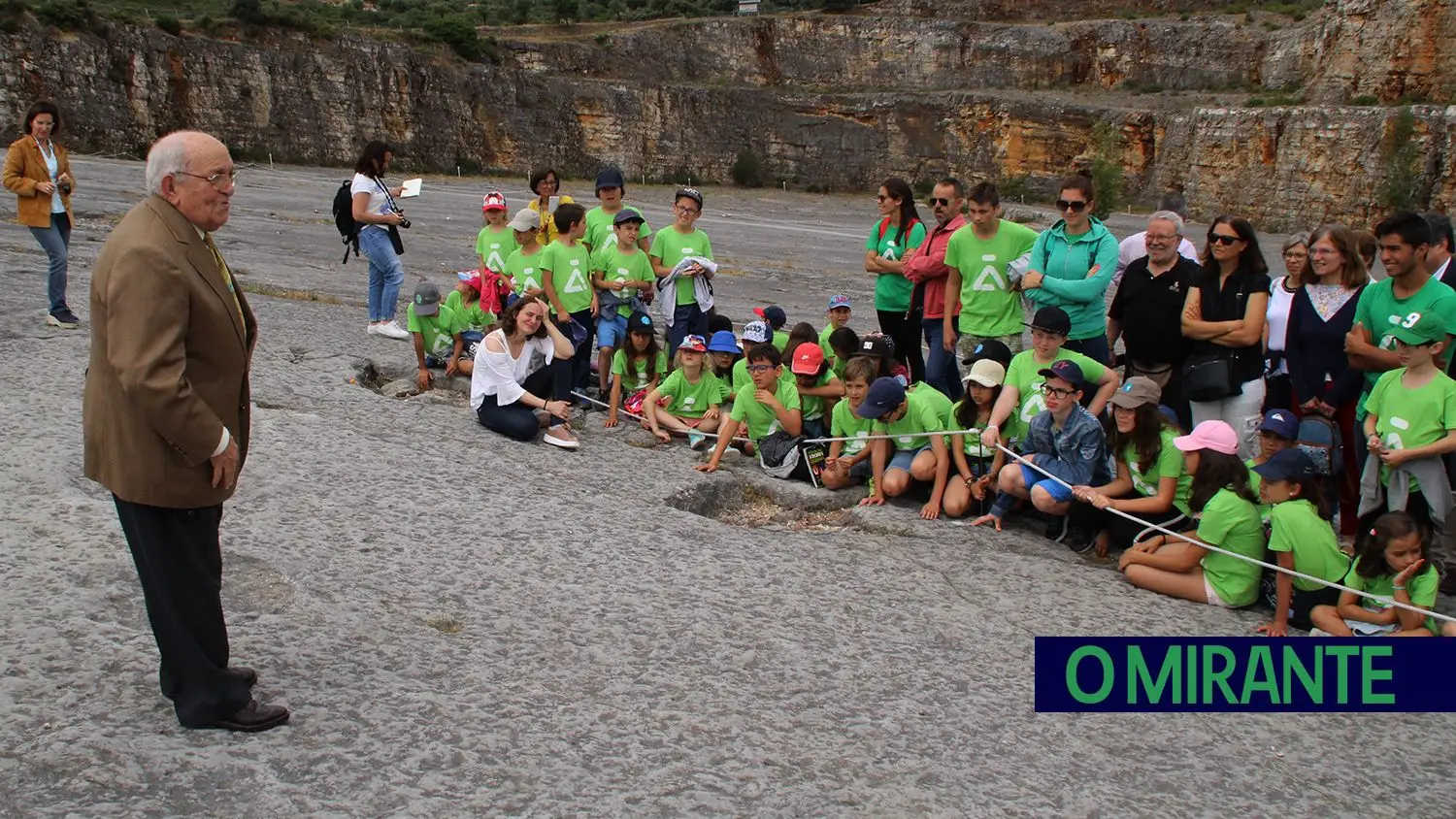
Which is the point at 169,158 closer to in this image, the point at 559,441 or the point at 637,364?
the point at 559,441

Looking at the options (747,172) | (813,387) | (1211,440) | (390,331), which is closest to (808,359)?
(813,387)

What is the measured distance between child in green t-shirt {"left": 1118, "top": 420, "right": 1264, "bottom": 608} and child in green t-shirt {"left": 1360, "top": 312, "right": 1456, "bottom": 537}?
0.73m

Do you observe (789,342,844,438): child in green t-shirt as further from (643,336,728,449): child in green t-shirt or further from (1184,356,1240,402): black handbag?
(1184,356,1240,402): black handbag

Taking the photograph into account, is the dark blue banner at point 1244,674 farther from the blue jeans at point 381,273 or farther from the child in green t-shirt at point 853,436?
the blue jeans at point 381,273

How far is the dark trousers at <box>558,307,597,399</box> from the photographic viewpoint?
922 cm

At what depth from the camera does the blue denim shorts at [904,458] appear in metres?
7.27

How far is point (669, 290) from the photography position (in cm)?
960

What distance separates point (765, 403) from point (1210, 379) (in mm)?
2775

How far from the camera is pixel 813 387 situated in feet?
27.1

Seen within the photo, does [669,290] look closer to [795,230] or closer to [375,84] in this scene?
[795,230]

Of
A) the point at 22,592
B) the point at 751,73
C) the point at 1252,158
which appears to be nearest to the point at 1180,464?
the point at 22,592

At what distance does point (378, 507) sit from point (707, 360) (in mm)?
3219

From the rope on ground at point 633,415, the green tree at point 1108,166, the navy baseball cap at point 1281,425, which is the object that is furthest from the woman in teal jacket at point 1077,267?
the green tree at point 1108,166

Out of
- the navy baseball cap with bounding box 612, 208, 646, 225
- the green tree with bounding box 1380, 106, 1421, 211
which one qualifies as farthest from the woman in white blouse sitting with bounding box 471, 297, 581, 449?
the green tree with bounding box 1380, 106, 1421, 211
